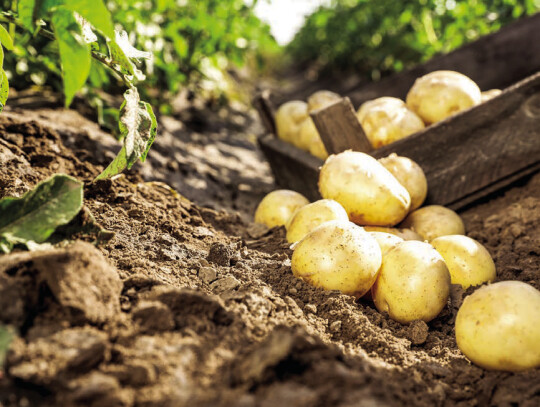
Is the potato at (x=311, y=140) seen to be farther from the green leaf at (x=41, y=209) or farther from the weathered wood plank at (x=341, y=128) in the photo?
the green leaf at (x=41, y=209)

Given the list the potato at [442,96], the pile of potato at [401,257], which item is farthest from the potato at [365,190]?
the potato at [442,96]

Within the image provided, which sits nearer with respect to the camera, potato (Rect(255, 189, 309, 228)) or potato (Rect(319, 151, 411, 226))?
potato (Rect(319, 151, 411, 226))

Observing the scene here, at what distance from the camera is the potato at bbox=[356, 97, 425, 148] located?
317cm

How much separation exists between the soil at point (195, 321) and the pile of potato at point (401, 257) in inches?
3.6

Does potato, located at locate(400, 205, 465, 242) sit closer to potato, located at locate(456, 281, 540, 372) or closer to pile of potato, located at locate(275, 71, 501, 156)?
pile of potato, located at locate(275, 71, 501, 156)

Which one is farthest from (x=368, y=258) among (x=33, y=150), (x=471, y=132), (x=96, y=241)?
(x=33, y=150)

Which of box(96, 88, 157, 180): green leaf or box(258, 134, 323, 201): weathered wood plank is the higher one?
box(96, 88, 157, 180): green leaf

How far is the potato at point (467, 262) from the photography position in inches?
92.9

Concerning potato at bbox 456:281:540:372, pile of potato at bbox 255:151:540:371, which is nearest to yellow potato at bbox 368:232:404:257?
pile of potato at bbox 255:151:540:371

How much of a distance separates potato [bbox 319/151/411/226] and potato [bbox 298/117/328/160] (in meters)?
0.83

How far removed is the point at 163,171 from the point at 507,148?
92.2 inches

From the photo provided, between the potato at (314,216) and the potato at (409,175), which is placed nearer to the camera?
the potato at (314,216)

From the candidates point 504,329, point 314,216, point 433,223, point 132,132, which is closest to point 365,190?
point 314,216

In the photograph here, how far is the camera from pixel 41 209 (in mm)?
1719
